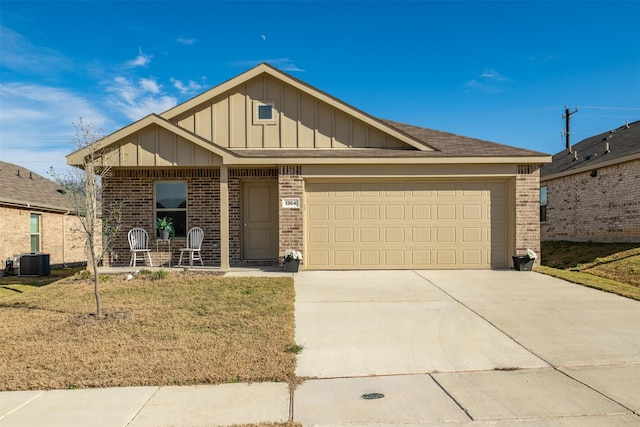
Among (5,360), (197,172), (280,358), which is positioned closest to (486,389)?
(280,358)

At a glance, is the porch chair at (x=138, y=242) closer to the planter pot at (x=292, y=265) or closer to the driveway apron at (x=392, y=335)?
the planter pot at (x=292, y=265)

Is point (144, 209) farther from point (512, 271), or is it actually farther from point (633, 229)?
point (633, 229)

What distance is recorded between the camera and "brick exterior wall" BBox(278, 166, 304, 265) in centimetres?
1095

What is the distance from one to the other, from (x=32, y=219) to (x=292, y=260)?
39.3 feet

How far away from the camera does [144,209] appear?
1205cm

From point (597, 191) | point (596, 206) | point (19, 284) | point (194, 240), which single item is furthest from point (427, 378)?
point (597, 191)

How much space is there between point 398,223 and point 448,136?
3.83 m

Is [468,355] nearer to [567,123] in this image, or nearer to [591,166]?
[591,166]

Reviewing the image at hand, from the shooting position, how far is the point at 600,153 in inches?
689

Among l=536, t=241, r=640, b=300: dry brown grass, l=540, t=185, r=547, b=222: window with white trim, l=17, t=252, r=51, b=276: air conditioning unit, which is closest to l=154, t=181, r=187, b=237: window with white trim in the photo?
l=17, t=252, r=51, b=276: air conditioning unit

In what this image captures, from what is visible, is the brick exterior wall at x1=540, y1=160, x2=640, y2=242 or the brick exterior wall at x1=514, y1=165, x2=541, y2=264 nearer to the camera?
the brick exterior wall at x1=514, y1=165, x2=541, y2=264

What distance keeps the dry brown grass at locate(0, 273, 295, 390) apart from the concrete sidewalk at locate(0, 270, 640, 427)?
0.23 meters

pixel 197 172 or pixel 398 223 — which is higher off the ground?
pixel 197 172

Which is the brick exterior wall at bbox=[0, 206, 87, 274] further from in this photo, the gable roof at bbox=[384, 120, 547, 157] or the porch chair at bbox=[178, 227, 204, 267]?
the gable roof at bbox=[384, 120, 547, 157]
